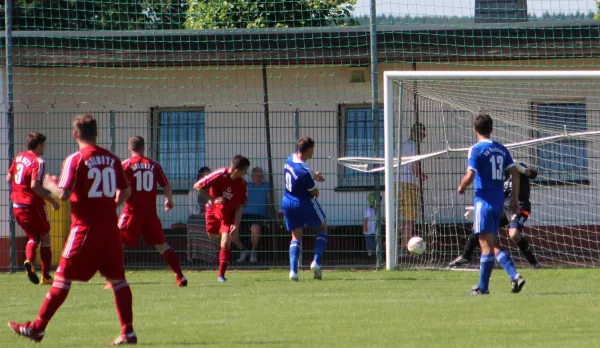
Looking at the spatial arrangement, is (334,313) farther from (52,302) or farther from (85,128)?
(85,128)

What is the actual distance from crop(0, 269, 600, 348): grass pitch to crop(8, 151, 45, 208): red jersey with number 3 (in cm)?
115

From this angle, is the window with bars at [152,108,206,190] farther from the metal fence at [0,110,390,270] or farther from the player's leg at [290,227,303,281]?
the player's leg at [290,227,303,281]

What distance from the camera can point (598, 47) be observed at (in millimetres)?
17484

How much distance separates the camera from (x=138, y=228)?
42.0ft

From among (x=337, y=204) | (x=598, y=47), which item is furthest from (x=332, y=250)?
(x=598, y=47)

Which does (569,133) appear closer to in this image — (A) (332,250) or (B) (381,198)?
(B) (381,198)

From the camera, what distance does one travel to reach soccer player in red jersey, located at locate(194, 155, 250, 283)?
13883mm

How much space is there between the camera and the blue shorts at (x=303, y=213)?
13742mm

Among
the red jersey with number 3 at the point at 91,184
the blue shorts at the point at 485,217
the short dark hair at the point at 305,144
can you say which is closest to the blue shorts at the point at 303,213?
the short dark hair at the point at 305,144

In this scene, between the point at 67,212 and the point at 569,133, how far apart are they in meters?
8.47

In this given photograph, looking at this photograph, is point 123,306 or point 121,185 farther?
point 121,185

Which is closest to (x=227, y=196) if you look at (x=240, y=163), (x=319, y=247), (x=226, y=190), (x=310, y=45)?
(x=226, y=190)

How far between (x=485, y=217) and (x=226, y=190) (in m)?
4.28

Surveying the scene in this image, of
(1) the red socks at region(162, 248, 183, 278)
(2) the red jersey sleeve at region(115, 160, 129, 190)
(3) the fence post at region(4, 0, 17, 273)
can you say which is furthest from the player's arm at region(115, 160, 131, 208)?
(3) the fence post at region(4, 0, 17, 273)
